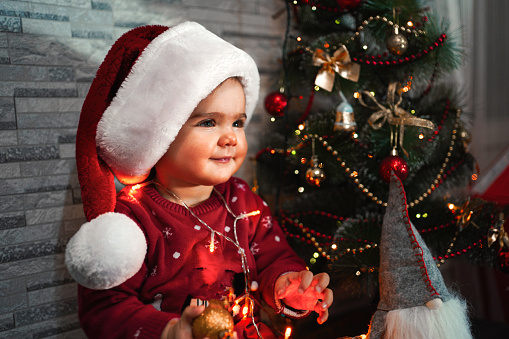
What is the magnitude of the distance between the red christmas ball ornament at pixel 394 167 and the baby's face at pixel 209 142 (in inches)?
15.2

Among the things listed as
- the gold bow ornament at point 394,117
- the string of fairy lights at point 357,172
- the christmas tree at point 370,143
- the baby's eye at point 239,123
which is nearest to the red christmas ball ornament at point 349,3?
the christmas tree at point 370,143

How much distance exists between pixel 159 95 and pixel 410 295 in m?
0.59

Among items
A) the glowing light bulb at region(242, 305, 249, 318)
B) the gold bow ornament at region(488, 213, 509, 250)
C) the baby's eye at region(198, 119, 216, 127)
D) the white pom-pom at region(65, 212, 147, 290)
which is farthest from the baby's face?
the gold bow ornament at region(488, 213, 509, 250)

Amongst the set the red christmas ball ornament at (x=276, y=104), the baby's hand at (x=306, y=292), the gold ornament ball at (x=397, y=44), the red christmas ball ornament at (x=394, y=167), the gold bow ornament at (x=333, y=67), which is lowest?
the baby's hand at (x=306, y=292)

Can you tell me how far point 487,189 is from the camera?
4.06ft

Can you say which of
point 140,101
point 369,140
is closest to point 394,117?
point 369,140

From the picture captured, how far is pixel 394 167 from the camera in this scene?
1.08 m

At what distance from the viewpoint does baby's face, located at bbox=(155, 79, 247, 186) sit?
88cm

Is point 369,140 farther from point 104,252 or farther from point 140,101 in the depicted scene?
point 104,252

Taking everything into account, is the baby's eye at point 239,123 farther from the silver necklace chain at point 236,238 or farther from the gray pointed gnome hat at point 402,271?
the gray pointed gnome hat at point 402,271

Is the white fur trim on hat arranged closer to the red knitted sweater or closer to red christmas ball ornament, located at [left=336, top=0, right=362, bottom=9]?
the red knitted sweater

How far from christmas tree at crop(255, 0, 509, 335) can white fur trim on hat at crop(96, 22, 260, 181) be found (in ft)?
1.45

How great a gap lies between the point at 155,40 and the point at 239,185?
1.38 feet

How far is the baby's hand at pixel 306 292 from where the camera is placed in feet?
2.84
